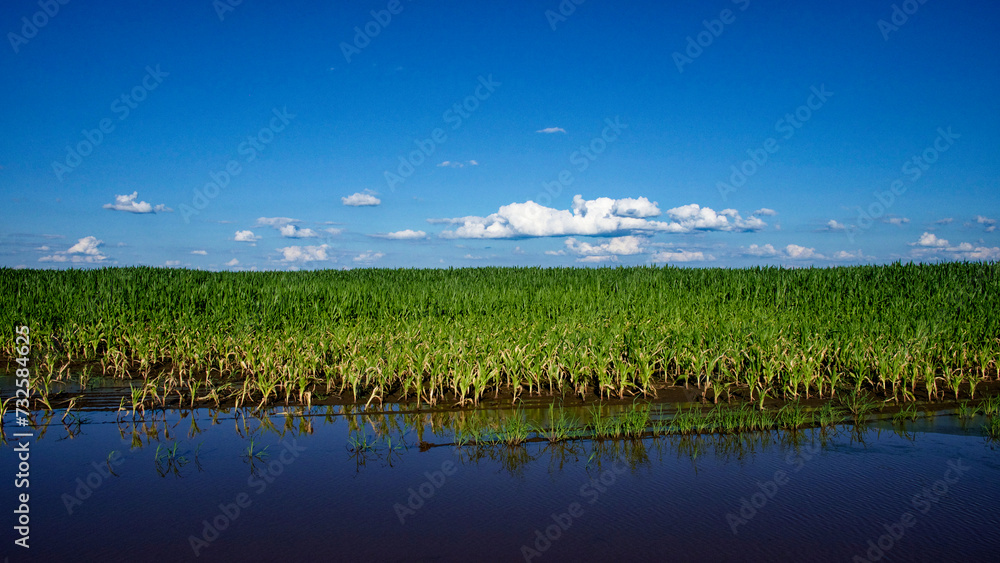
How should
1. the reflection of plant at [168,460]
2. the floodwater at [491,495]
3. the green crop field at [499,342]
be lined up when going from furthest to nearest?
the green crop field at [499,342], the reflection of plant at [168,460], the floodwater at [491,495]

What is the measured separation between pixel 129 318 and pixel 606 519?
35.8 feet

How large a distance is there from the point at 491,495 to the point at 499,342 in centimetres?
384

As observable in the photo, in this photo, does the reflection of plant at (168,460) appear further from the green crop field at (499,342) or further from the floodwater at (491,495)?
the green crop field at (499,342)

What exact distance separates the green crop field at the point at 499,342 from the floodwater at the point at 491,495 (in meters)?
1.47

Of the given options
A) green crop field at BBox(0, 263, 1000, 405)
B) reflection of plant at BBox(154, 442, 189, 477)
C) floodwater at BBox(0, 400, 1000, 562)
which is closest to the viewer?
floodwater at BBox(0, 400, 1000, 562)

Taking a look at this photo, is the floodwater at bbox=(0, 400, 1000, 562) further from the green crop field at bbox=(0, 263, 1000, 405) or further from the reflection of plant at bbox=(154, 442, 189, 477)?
the green crop field at bbox=(0, 263, 1000, 405)

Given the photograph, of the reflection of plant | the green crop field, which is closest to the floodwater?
the reflection of plant

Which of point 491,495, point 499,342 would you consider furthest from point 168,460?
point 499,342

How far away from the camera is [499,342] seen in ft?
26.0

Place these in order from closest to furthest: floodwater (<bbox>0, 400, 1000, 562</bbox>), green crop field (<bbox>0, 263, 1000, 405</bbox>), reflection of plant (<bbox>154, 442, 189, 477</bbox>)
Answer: floodwater (<bbox>0, 400, 1000, 562</bbox>) → reflection of plant (<bbox>154, 442, 189, 477</bbox>) → green crop field (<bbox>0, 263, 1000, 405</bbox>)

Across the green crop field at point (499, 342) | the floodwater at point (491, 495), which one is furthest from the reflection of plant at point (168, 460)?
the green crop field at point (499, 342)

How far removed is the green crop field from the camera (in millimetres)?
7238

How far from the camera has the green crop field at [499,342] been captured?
7238 mm

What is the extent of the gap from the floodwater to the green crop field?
1472 millimetres
